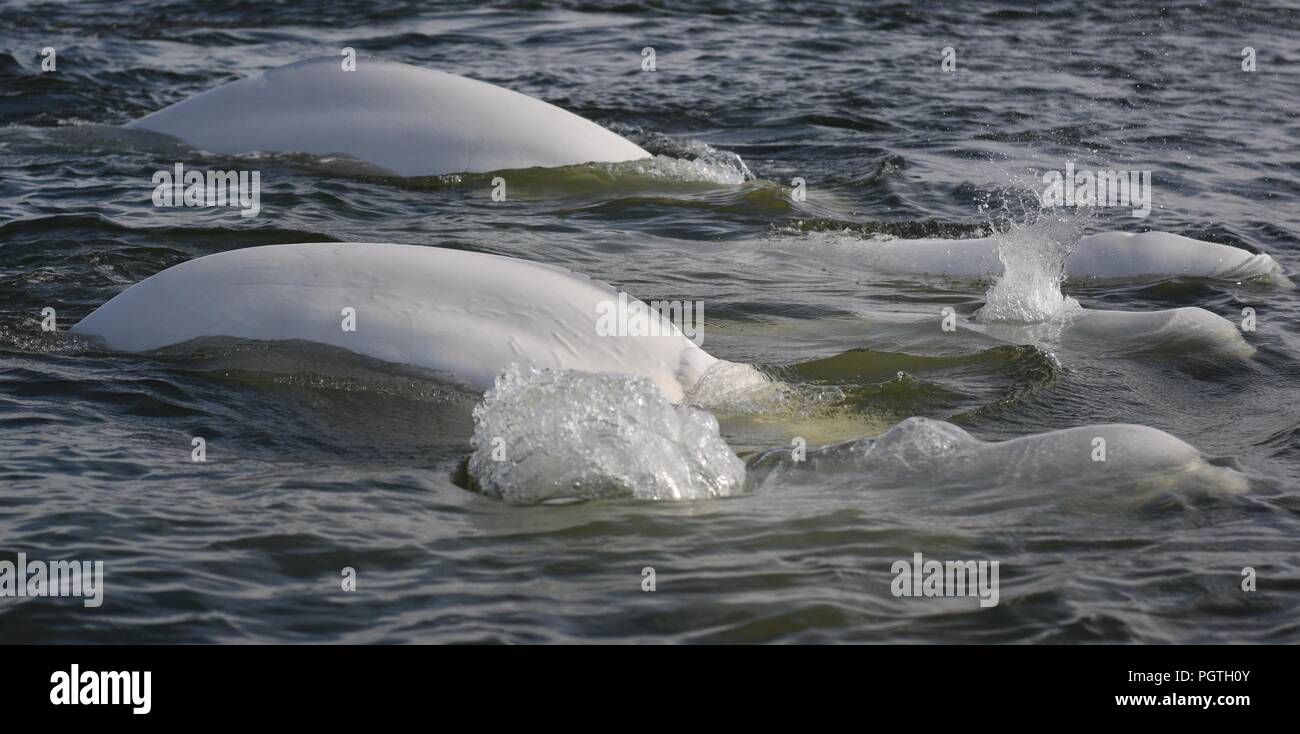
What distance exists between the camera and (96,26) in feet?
58.3

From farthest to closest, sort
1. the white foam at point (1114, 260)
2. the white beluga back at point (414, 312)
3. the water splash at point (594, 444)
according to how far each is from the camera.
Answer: the white foam at point (1114, 260)
the white beluga back at point (414, 312)
the water splash at point (594, 444)

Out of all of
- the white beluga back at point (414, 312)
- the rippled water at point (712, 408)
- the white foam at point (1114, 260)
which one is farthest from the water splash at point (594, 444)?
the white foam at point (1114, 260)

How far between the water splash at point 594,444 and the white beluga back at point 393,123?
5.81 meters

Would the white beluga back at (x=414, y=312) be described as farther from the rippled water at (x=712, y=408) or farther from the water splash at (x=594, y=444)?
the water splash at (x=594, y=444)

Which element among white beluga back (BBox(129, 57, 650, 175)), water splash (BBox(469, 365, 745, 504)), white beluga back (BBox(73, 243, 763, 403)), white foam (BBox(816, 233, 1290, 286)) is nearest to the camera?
water splash (BBox(469, 365, 745, 504))

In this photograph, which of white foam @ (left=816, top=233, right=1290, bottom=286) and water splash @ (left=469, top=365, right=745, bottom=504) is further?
white foam @ (left=816, top=233, right=1290, bottom=286)

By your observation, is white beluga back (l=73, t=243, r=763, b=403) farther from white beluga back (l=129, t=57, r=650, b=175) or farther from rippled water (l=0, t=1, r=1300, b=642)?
white beluga back (l=129, t=57, r=650, b=175)

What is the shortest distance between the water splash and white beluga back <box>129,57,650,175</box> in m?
5.81

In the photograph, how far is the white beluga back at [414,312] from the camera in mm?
6391

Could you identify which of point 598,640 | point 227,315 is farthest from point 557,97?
point 598,640

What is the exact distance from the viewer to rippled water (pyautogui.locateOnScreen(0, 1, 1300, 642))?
181 inches

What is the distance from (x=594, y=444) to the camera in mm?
5480

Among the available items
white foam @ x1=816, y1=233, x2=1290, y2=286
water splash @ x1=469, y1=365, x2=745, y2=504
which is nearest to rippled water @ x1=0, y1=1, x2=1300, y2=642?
water splash @ x1=469, y1=365, x2=745, y2=504
